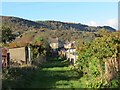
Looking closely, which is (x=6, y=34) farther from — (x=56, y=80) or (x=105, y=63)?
(x=105, y=63)

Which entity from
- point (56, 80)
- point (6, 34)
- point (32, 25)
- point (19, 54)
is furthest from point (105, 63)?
point (32, 25)

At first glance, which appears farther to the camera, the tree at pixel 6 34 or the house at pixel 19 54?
the tree at pixel 6 34

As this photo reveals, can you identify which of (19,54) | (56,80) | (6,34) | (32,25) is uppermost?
(32,25)

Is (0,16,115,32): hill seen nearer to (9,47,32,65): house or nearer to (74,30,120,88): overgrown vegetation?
(9,47,32,65): house

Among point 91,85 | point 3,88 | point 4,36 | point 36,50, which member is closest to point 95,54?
point 91,85

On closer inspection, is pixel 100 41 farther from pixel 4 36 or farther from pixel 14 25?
pixel 14 25

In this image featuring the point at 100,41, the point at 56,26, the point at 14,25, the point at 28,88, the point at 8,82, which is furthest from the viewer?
the point at 56,26

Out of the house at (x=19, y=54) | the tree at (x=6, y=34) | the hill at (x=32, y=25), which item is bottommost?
the house at (x=19, y=54)

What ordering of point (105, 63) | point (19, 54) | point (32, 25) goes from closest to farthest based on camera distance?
point (105, 63), point (19, 54), point (32, 25)

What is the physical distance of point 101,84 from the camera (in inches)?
751

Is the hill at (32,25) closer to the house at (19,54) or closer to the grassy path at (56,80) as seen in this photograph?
the house at (19,54)

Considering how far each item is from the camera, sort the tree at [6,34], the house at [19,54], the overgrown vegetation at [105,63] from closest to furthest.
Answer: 1. the overgrown vegetation at [105,63]
2. the house at [19,54]
3. the tree at [6,34]

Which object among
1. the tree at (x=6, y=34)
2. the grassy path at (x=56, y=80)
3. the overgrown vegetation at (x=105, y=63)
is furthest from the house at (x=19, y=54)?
the tree at (x=6, y=34)

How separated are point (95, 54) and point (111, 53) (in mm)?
1552
